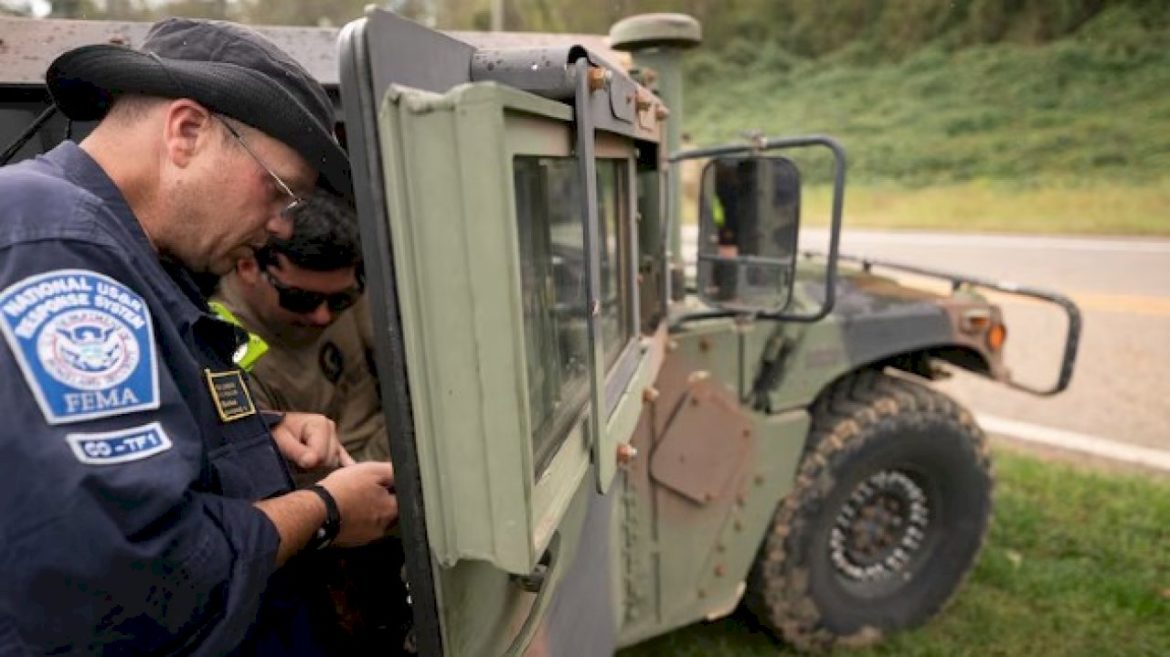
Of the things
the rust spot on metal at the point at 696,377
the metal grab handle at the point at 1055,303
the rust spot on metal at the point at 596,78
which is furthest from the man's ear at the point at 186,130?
the metal grab handle at the point at 1055,303

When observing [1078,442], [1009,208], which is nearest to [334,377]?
[1078,442]

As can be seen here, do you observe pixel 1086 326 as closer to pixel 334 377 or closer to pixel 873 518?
pixel 873 518

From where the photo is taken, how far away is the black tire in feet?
9.63

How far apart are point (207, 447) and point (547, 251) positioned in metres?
0.58

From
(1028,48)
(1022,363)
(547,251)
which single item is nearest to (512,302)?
(547,251)

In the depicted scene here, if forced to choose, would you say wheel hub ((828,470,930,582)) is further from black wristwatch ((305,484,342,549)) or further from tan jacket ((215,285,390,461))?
black wristwatch ((305,484,342,549))

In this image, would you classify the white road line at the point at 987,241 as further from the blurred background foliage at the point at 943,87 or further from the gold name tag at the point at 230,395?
the gold name tag at the point at 230,395

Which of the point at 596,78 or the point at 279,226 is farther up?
the point at 596,78

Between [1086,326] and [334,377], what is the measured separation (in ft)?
24.6

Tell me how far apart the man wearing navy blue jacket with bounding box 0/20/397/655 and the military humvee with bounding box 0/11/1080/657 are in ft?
0.78

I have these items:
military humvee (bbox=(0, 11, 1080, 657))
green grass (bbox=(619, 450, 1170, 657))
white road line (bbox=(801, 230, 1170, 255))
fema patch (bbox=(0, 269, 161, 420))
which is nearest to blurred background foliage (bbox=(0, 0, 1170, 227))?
white road line (bbox=(801, 230, 1170, 255))

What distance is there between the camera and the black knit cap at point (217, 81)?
1.20 meters

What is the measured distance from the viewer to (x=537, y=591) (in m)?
1.34

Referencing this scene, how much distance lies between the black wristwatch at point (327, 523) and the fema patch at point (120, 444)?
29cm
